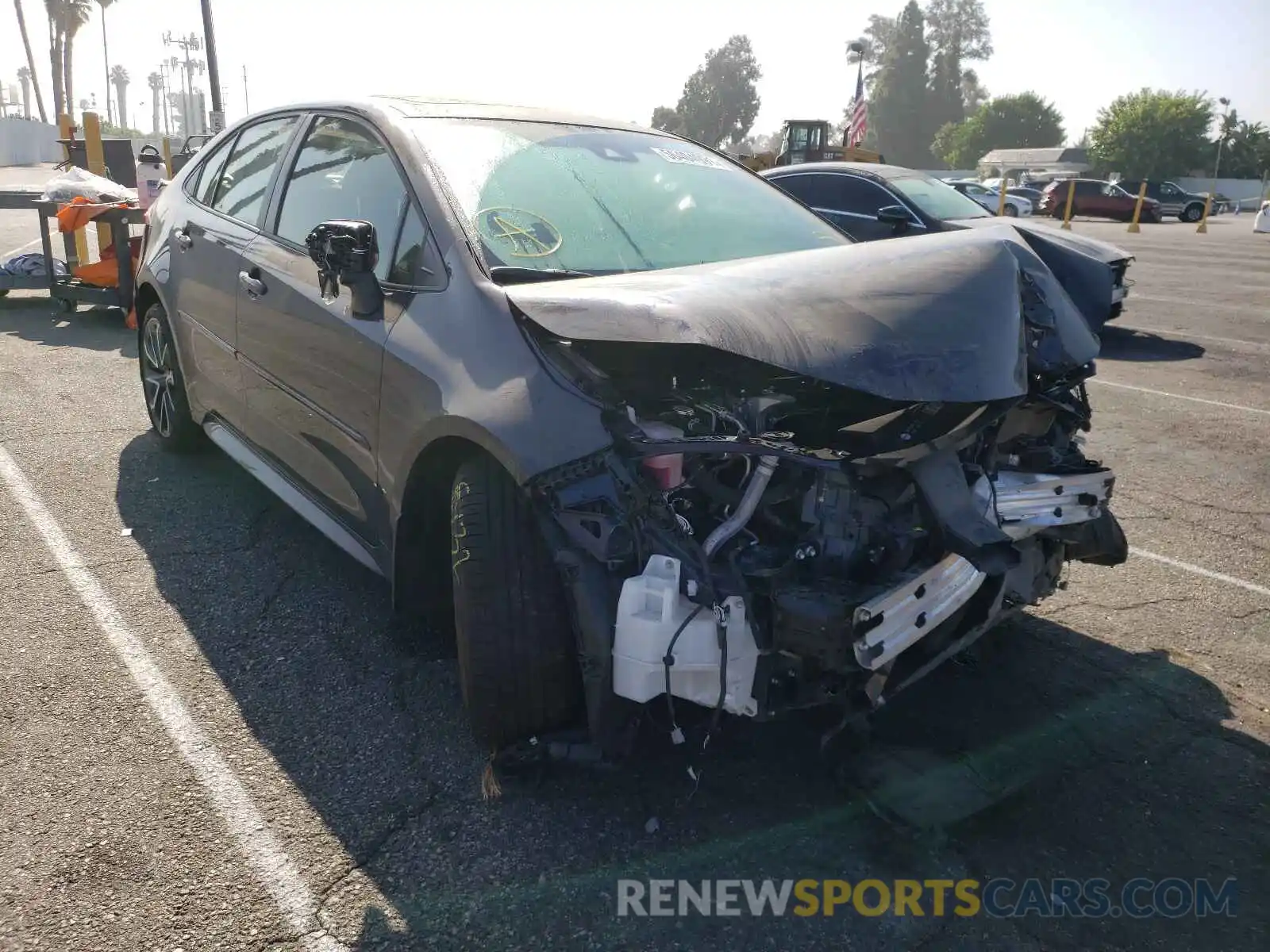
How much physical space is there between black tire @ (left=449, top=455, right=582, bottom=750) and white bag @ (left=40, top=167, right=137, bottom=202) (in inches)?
341

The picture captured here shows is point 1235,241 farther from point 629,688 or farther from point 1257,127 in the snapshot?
point 1257,127

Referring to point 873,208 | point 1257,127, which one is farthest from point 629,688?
point 1257,127

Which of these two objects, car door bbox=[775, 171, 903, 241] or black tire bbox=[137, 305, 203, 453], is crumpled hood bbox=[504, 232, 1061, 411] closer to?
black tire bbox=[137, 305, 203, 453]

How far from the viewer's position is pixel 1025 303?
2826 mm

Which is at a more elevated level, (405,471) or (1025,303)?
(1025,303)

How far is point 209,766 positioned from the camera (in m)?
2.71

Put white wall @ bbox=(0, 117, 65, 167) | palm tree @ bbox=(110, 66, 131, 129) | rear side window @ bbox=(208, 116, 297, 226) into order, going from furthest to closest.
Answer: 1. palm tree @ bbox=(110, 66, 131, 129)
2. white wall @ bbox=(0, 117, 65, 167)
3. rear side window @ bbox=(208, 116, 297, 226)

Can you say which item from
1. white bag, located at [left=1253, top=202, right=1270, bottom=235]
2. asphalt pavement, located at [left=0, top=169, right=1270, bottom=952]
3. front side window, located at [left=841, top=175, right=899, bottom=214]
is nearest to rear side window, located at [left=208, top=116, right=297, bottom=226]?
asphalt pavement, located at [left=0, top=169, right=1270, bottom=952]

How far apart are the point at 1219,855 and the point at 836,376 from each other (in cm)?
159

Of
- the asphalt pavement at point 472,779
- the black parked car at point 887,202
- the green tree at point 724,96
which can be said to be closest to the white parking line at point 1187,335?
the black parked car at point 887,202

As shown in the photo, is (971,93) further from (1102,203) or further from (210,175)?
(210,175)

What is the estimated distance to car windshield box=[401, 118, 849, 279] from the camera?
2986mm

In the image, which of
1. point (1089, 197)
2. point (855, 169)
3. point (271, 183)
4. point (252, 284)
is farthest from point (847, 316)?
point (1089, 197)

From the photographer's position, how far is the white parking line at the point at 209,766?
222 centimetres
